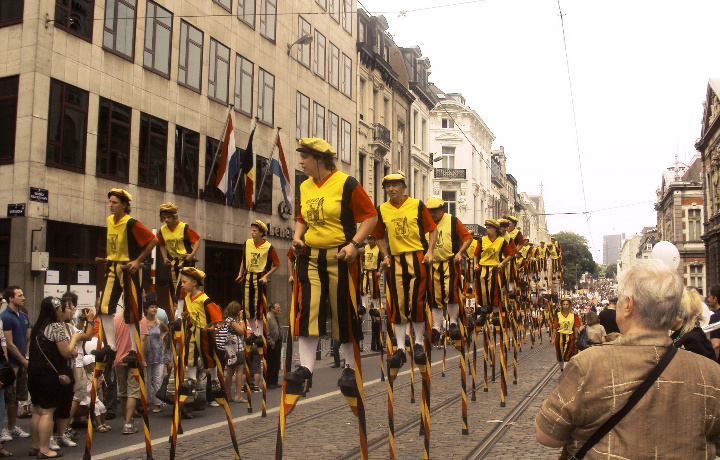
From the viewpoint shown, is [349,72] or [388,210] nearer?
[388,210]

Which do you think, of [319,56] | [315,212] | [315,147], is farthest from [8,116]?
[319,56]

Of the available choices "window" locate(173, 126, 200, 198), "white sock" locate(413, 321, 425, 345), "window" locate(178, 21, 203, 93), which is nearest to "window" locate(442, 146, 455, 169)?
"window" locate(178, 21, 203, 93)

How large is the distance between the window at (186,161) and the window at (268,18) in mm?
7135

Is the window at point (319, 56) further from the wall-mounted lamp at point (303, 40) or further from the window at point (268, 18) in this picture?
the window at point (268, 18)

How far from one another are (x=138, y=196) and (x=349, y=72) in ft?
66.2

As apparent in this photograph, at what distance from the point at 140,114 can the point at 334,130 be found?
15.9 meters

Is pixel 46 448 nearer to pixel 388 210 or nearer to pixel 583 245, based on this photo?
pixel 388 210

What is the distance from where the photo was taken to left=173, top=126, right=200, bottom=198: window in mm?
24906

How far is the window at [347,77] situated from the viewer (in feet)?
129

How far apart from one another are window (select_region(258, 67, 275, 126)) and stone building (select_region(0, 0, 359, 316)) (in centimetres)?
8

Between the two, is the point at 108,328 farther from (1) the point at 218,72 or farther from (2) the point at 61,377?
(1) the point at 218,72

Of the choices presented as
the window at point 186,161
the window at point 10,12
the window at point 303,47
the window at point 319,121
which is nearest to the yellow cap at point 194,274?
the window at point 10,12

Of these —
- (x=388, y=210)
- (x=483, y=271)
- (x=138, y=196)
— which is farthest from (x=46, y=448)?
(x=138, y=196)

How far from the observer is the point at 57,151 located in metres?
19.4
